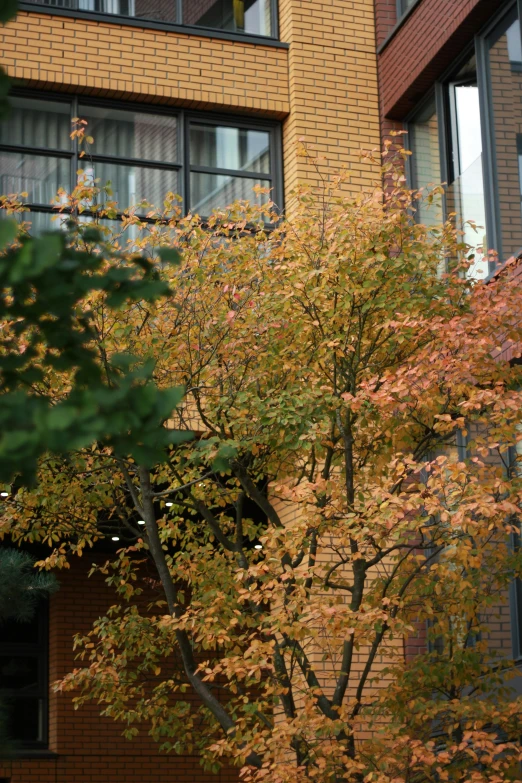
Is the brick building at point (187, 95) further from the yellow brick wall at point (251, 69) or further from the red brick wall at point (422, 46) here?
the red brick wall at point (422, 46)

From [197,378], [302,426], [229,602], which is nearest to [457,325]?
[302,426]

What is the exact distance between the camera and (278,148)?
15062 mm

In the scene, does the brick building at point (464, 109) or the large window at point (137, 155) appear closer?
the brick building at point (464, 109)

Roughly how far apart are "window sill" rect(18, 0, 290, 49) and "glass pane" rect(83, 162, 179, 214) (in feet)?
5.66

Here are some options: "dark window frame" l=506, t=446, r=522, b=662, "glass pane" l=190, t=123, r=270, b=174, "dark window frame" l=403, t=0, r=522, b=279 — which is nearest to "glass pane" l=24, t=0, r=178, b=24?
"glass pane" l=190, t=123, r=270, b=174

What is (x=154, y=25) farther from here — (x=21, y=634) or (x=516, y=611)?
(x=21, y=634)

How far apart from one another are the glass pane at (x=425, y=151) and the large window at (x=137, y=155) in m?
1.74

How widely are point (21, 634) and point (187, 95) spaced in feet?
25.6

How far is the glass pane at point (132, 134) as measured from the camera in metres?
14.6

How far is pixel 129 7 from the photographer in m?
14.8

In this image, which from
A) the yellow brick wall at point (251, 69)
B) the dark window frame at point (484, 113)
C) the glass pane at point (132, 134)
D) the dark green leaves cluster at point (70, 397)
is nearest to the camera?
the dark green leaves cluster at point (70, 397)

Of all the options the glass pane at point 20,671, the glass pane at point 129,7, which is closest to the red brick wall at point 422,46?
the glass pane at point 129,7

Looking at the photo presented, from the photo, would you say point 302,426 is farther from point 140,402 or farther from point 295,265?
point 140,402

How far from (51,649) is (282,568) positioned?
864cm
